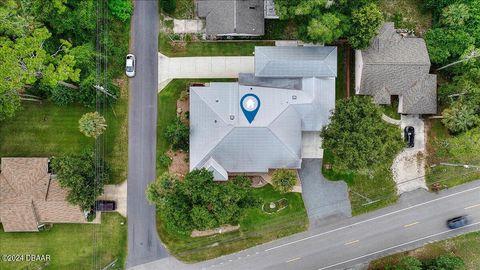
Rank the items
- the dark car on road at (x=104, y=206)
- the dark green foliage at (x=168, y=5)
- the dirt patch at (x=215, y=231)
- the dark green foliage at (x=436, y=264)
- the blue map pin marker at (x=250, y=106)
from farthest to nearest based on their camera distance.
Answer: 1. the dirt patch at (x=215, y=231)
2. the dark car on road at (x=104, y=206)
3. the dark green foliage at (x=168, y=5)
4. the blue map pin marker at (x=250, y=106)
5. the dark green foliage at (x=436, y=264)

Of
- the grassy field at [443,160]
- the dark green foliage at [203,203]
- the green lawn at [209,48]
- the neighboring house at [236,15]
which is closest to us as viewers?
the dark green foliage at [203,203]

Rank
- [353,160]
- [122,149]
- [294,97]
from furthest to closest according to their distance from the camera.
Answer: [122,149]
[294,97]
[353,160]

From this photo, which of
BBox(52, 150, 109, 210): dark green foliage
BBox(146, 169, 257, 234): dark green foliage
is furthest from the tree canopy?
BBox(52, 150, 109, 210): dark green foliage

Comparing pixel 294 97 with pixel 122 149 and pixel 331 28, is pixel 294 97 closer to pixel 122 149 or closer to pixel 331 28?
pixel 331 28

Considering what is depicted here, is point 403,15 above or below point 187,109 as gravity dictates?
above

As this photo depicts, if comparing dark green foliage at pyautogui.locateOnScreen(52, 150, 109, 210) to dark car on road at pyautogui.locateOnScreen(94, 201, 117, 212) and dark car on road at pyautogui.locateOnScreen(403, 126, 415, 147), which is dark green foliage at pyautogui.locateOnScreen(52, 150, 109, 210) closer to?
dark car on road at pyautogui.locateOnScreen(94, 201, 117, 212)

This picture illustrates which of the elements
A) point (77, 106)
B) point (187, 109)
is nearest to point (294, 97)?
point (187, 109)

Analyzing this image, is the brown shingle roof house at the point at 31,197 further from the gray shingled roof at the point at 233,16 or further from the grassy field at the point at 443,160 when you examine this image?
the grassy field at the point at 443,160

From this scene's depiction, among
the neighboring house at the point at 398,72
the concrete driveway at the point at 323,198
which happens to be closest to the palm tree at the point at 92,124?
the concrete driveway at the point at 323,198
